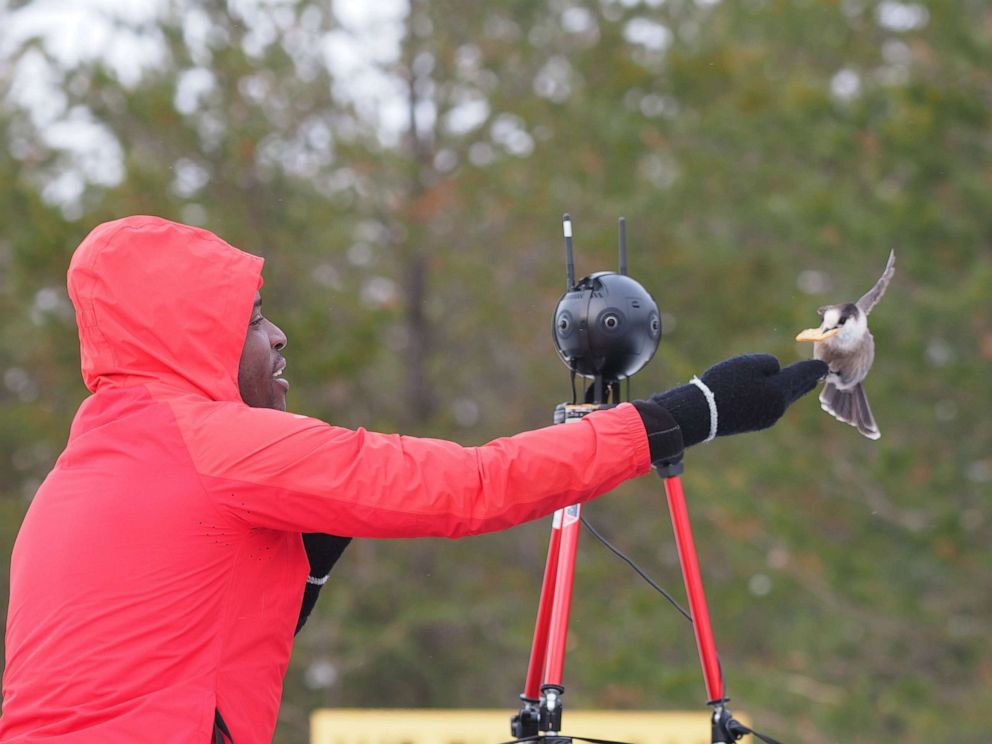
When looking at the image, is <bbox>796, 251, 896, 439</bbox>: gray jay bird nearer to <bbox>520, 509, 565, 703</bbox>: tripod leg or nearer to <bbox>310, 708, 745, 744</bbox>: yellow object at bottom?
<bbox>520, 509, 565, 703</bbox>: tripod leg

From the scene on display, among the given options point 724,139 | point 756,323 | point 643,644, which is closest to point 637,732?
point 643,644

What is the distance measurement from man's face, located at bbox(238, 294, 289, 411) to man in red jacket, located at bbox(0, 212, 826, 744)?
12cm

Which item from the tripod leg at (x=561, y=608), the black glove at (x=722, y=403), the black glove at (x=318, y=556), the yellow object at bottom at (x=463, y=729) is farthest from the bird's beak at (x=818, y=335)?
the yellow object at bottom at (x=463, y=729)

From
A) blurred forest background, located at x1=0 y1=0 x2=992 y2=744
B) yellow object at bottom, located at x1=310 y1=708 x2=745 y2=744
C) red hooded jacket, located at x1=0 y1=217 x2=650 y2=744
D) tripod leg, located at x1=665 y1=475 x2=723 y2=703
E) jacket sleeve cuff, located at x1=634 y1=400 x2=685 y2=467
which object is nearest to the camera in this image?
red hooded jacket, located at x1=0 y1=217 x2=650 y2=744

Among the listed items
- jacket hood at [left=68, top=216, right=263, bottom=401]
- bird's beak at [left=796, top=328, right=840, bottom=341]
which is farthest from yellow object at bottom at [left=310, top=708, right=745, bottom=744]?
jacket hood at [left=68, top=216, right=263, bottom=401]

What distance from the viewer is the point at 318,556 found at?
2.57 m

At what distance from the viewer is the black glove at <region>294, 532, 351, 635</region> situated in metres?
2.56

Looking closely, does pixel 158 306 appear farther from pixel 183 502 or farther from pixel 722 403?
pixel 722 403

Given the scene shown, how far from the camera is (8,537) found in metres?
11.0

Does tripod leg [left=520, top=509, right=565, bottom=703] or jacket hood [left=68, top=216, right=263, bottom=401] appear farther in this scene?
tripod leg [left=520, top=509, right=565, bottom=703]

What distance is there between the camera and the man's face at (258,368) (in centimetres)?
240

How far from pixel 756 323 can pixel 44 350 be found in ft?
19.0

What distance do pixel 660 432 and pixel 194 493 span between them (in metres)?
0.76

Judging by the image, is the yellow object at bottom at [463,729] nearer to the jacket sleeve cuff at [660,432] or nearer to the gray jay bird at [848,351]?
the gray jay bird at [848,351]
